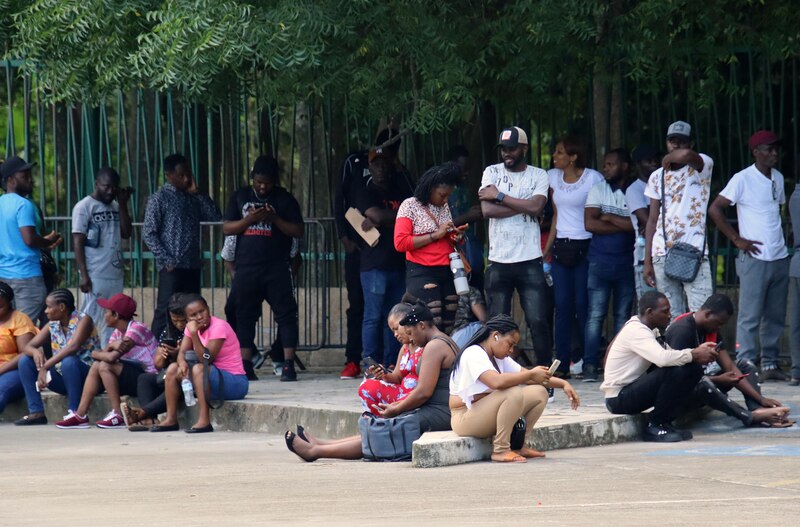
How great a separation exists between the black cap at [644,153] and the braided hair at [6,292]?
5.39 metres

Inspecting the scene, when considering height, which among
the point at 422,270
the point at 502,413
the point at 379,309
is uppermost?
the point at 422,270

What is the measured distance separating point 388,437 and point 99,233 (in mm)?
5136

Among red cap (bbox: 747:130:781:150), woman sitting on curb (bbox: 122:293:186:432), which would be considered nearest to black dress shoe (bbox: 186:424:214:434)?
woman sitting on curb (bbox: 122:293:186:432)

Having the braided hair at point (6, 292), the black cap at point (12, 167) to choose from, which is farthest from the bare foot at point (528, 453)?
the black cap at point (12, 167)

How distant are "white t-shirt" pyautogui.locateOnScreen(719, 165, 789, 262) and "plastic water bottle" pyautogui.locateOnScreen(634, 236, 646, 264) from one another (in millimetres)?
769

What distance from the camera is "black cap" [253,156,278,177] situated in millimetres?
12844

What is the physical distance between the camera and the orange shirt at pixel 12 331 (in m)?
12.5

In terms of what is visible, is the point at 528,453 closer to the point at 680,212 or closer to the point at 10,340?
the point at 680,212

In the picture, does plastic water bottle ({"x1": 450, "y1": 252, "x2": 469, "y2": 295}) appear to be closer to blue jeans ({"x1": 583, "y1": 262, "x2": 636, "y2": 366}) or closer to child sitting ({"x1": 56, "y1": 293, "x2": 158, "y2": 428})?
blue jeans ({"x1": 583, "y1": 262, "x2": 636, "y2": 366})

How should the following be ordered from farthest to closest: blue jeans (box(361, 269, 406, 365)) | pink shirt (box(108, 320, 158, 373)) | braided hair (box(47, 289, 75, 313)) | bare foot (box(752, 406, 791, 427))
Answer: blue jeans (box(361, 269, 406, 365)) → braided hair (box(47, 289, 75, 313)) → pink shirt (box(108, 320, 158, 373)) → bare foot (box(752, 406, 791, 427))

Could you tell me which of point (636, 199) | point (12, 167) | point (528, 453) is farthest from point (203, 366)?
point (636, 199)

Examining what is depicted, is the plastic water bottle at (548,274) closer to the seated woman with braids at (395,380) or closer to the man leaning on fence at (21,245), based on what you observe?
the seated woman with braids at (395,380)

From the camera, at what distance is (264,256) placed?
1282 centimetres

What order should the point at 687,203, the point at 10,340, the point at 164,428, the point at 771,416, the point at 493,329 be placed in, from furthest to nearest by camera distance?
the point at 10,340 < the point at 687,203 < the point at 164,428 < the point at 771,416 < the point at 493,329
